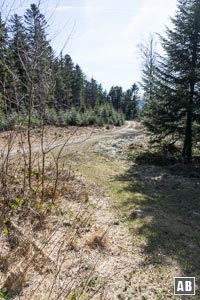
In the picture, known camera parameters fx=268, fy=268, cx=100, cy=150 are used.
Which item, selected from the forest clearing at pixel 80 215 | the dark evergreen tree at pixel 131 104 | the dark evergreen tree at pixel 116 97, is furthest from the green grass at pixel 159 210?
the dark evergreen tree at pixel 116 97

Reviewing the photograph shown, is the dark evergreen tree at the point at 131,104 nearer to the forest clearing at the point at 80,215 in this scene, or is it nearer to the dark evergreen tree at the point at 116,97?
the dark evergreen tree at the point at 116,97

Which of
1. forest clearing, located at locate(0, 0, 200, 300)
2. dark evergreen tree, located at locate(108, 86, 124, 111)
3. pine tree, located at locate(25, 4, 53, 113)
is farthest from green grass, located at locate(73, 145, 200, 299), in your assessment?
dark evergreen tree, located at locate(108, 86, 124, 111)

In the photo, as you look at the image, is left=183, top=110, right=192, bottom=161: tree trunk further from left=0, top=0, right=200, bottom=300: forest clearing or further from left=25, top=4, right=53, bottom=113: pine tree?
left=25, top=4, right=53, bottom=113: pine tree

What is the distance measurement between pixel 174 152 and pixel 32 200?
25.8 feet

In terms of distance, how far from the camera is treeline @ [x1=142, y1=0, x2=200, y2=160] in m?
10.3

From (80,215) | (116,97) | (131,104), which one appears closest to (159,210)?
(80,215)

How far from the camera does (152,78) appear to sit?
11281 mm

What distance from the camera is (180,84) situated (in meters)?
10.7

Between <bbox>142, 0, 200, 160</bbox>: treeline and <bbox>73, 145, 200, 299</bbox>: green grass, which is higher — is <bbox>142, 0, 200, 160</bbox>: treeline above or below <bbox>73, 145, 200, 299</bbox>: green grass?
above

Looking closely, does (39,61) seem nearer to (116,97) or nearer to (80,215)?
(80,215)

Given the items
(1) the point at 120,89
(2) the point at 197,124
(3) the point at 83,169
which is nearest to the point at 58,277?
(3) the point at 83,169

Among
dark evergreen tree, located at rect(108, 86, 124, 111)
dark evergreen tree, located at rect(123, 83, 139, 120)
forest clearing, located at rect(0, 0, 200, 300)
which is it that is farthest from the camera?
dark evergreen tree, located at rect(108, 86, 124, 111)

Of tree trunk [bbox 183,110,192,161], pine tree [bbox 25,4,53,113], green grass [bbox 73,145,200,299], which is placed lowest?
green grass [bbox 73,145,200,299]

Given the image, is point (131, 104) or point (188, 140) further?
point (131, 104)
